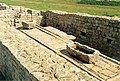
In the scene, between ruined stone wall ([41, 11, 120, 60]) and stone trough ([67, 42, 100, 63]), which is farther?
ruined stone wall ([41, 11, 120, 60])

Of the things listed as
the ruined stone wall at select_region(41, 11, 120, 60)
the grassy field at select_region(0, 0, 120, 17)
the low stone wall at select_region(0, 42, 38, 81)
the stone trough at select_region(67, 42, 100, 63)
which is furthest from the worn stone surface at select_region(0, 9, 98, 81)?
the grassy field at select_region(0, 0, 120, 17)

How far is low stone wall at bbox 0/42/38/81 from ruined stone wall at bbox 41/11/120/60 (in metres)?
5.07

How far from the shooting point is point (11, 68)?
7023 mm

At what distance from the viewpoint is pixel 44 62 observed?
20.2 feet

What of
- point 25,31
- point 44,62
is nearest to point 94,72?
point 44,62

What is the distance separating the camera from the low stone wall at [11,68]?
19.0ft

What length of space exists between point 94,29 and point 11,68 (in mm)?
5490

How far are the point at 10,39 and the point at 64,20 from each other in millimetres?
5387

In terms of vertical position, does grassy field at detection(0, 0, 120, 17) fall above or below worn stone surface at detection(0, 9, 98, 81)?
below

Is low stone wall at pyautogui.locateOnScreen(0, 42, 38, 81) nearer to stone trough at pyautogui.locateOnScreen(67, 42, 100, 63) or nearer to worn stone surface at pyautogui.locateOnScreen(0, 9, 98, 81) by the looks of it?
worn stone surface at pyautogui.locateOnScreen(0, 9, 98, 81)

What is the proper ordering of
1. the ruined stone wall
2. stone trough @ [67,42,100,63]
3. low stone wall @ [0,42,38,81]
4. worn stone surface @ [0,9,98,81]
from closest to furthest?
1. worn stone surface @ [0,9,98,81]
2. low stone wall @ [0,42,38,81]
3. stone trough @ [67,42,100,63]
4. the ruined stone wall

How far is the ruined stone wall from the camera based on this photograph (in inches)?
396

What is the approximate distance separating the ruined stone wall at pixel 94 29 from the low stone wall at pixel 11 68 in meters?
5.07

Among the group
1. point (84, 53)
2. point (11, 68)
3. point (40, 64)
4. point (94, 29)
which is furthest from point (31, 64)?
point (94, 29)
